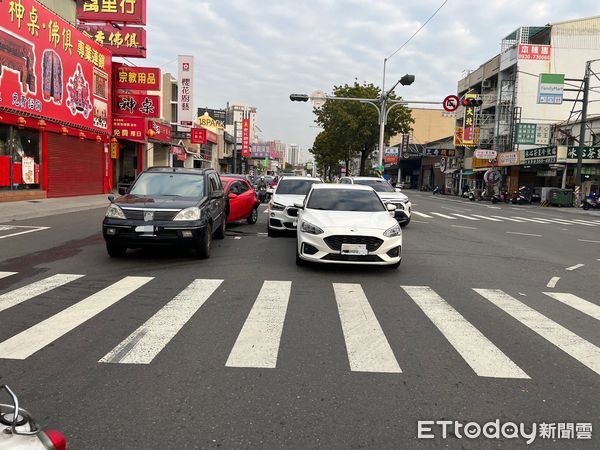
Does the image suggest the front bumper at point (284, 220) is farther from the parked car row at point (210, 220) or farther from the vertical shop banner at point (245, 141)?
the vertical shop banner at point (245, 141)

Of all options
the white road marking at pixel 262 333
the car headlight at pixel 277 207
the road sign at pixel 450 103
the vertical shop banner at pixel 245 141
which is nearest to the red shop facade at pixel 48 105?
the car headlight at pixel 277 207

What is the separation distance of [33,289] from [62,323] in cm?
188

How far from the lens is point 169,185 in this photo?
32.9ft

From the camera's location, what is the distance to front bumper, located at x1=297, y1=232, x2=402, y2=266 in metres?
8.12

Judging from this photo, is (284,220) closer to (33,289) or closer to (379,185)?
(379,185)

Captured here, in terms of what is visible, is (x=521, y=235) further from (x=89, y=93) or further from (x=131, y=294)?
(x=89, y=93)

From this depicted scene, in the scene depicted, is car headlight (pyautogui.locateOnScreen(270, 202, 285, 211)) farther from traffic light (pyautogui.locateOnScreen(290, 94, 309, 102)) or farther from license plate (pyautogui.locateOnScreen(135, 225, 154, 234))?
traffic light (pyautogui.locateOnScreen(290, 94, 309, 102))

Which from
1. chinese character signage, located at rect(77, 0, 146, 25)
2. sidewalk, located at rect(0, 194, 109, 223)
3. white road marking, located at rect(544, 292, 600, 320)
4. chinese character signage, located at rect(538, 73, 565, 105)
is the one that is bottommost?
white road marking, located at rect(544, 292, 600, 320)

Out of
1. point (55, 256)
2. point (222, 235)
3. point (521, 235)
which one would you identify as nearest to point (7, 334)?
point (55, 256)

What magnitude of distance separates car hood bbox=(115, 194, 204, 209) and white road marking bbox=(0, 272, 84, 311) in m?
1.67

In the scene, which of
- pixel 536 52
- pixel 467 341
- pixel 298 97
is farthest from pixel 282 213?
pixel 536 52

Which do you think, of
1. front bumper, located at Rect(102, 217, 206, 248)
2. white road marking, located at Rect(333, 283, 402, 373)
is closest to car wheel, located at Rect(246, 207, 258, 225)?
front bumper, located at Rect(102, 217, 206, 248)

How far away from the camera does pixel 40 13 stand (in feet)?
70.0

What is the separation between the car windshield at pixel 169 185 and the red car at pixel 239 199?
3.24m
